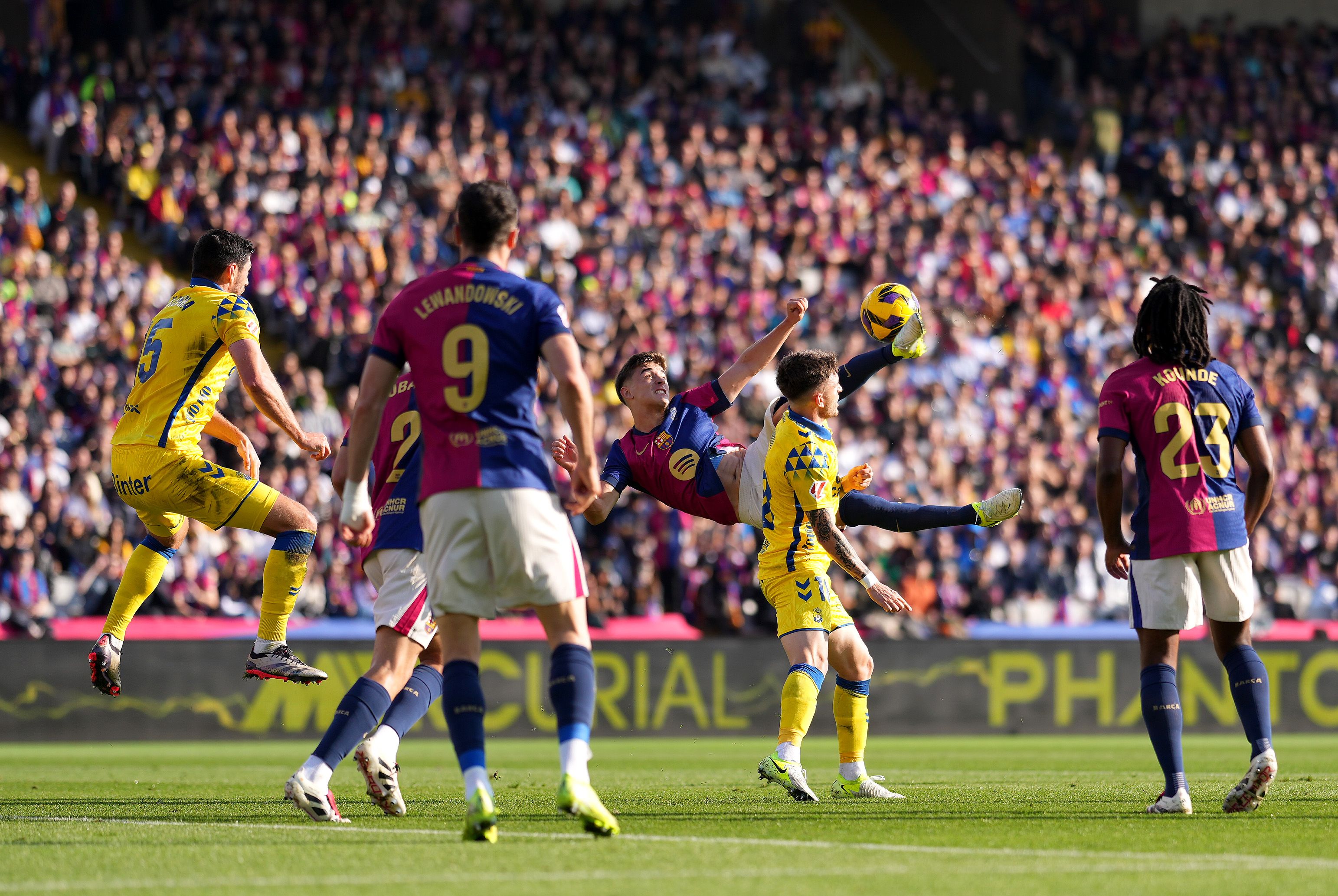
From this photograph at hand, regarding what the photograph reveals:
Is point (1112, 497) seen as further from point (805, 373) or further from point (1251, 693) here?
point (805, 373)

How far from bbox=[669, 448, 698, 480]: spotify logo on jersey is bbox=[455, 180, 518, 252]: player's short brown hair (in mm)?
3244

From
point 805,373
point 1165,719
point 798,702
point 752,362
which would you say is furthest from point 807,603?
point 1165,719

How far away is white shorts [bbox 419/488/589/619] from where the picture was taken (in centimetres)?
611

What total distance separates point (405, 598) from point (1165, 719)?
3.64 m

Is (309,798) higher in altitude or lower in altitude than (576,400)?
lower

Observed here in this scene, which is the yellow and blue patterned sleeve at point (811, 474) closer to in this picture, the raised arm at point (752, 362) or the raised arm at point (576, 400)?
the raised arm at point (752, 362)

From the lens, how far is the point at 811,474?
847 centimetres

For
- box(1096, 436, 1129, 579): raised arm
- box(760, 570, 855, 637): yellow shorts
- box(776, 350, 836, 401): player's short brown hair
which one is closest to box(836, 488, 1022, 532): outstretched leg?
box(760, 570, 855, 637): yellow shorts

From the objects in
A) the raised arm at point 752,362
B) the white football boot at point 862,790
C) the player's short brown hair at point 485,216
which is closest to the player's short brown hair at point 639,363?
the raised arm at point 752,362

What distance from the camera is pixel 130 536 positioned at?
55.8 ft

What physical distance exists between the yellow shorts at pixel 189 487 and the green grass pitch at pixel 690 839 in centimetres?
154

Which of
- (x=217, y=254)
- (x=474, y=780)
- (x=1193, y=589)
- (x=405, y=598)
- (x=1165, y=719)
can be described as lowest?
(x=474, y=780)

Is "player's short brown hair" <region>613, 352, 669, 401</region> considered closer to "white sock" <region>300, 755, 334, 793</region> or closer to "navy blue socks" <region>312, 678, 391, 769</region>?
"navy blue socks" <region>312, 678, 391, 769</region>

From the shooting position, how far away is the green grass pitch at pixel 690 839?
16.9 ft
